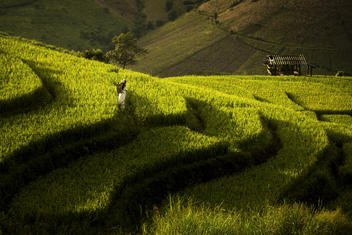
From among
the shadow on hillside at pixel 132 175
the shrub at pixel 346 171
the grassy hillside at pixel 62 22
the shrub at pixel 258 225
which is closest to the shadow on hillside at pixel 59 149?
the shadow on hillside at pixel 132 175

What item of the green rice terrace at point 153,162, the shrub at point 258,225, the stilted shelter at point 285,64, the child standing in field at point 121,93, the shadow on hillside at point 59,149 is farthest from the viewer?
the stilted shelter at point 285,64

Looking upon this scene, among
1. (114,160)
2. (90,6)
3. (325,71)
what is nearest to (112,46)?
(90,6)

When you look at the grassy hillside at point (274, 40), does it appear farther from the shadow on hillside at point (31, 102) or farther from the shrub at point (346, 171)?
the shadow on hillside at point (31, 102)

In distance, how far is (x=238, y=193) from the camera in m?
7.23

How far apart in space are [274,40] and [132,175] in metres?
90.0

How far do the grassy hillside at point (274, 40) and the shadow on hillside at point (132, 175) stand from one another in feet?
233

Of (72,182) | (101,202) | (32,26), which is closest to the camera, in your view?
(101,202)

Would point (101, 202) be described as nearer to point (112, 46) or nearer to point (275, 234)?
point (275, 234)

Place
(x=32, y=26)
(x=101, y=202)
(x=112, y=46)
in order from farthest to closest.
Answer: (x=112, y=46) → (x=32, y=26) → (x=101, y=202)

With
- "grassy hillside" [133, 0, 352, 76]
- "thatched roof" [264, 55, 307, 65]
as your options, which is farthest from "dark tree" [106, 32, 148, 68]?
"grassy hillside" [133, 0, 352, 76]

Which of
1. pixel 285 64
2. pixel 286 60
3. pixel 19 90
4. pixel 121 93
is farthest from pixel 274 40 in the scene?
pixel 19 90

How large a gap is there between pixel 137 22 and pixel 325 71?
109 m

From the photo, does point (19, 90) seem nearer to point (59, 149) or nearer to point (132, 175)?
point (59, 149)

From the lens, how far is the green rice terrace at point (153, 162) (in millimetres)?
5605
